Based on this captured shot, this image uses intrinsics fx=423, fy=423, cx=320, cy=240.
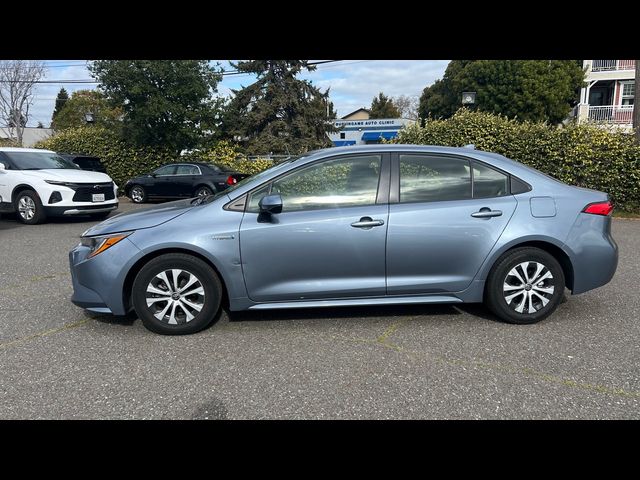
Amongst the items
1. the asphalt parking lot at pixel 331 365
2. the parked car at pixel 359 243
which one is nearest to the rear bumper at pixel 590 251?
the parked car at pixel 359 243

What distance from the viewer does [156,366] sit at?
10.4 ft

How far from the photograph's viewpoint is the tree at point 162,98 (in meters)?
14.7

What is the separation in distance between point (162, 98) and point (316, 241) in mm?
13779

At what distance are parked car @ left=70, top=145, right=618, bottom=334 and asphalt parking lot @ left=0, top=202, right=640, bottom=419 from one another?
0.27m

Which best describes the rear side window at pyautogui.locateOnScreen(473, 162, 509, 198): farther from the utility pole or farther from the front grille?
the utility pole

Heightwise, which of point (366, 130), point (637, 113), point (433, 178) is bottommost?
point (433, 178)

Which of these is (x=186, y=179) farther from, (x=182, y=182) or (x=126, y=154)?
(x=126, y=154)

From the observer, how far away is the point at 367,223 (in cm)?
361

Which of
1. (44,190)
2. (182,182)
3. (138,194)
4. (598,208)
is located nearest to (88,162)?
(138,194)
